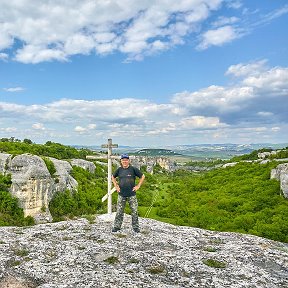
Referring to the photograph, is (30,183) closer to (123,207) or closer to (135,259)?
(123,207)

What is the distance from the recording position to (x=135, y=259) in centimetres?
1562

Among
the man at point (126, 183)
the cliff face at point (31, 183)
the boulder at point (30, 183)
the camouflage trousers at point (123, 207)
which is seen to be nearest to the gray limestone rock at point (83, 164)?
the cliff face at point (31, 183)

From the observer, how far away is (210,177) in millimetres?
91062

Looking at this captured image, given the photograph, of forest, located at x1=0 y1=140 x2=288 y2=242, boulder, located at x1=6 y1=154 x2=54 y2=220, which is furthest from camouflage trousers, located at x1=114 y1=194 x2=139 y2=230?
boulder, located at x1=6 y1=154 x2=54 y2=220

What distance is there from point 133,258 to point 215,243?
235 inches

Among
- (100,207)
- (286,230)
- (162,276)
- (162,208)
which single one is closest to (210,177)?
(162,208)

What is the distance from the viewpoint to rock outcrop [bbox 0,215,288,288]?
1368 cm

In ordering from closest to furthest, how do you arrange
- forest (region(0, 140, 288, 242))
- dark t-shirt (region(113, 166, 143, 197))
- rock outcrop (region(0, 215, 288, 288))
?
rock outcrop (region(0, 215, 288, 288)) → dark t-shirt (region(113, 166, 143, 197)) → forest (region(0, 140, 288, 242))

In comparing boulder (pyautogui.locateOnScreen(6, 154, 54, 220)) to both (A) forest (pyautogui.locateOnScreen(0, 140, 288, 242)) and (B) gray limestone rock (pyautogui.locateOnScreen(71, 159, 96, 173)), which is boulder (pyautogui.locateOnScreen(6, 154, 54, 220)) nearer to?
(A) forest (pyautogui.locateOnScreen(0, 140, 288, 242))

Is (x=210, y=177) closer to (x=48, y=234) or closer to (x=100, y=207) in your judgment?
(x=100, y=207)

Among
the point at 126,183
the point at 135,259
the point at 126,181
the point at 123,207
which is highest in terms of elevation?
the point at 126,181

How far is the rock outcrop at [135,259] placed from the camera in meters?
13.7

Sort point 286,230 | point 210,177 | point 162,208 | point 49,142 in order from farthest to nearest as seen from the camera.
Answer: point 49,142
point 210,177
point 162,208
point 286,230

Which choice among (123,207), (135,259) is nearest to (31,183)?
(123,207)
